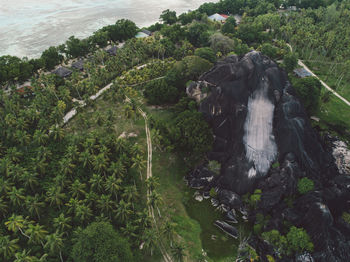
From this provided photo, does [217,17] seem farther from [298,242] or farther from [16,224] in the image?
[16,224]

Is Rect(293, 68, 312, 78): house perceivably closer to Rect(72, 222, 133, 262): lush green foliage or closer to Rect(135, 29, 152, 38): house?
Rect(135, 29, 152, 38): house

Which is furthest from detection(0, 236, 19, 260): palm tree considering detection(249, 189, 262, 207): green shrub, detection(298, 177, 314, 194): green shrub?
detection(298, 177, 314, 194): green shrub

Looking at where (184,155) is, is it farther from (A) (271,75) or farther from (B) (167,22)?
(B) (167,22)

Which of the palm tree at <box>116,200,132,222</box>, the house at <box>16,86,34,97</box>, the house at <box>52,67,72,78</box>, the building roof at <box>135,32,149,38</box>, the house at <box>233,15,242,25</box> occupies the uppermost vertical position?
the house at <box>233,15,242,25</box>

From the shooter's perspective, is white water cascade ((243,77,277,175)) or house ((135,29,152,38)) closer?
white water cascade ((243,77,277,175))

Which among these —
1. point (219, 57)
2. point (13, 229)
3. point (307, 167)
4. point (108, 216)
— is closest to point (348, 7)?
point (219, 57)

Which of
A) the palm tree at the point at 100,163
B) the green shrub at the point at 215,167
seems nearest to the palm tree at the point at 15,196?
the palm tree at the point at 100,163

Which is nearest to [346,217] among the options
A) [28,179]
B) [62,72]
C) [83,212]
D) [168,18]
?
[83,212]

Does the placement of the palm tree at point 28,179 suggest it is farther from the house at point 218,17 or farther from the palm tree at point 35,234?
the house at point 218,17
